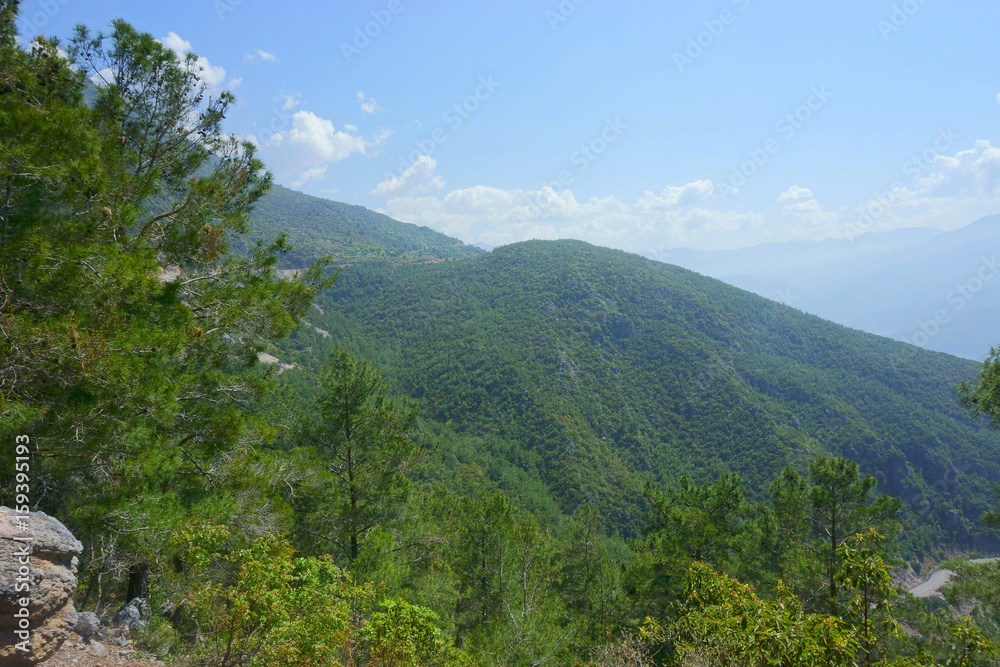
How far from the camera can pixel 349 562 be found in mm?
9367

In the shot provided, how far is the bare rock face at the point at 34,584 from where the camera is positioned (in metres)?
3.29

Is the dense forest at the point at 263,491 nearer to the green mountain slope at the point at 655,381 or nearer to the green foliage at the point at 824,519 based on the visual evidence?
the green foliage at the point at 824,519

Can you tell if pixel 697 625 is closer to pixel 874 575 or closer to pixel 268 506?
pixel 874 575

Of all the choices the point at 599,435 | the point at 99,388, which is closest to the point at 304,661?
the point at 99,388

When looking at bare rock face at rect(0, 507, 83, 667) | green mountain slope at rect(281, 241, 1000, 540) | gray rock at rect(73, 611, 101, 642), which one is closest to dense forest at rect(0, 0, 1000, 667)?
gray rock at rect(73, 611, 101, 642)

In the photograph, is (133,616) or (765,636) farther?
(133,616)

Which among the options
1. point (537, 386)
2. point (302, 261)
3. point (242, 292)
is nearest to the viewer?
point (242, 292)

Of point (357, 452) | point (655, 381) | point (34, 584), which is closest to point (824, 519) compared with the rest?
point (357, 452)

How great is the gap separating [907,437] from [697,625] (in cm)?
9336

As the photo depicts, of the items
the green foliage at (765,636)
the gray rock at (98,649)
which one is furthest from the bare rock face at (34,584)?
the green foliage at (765,636)

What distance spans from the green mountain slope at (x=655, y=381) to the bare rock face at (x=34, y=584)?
60449 mm

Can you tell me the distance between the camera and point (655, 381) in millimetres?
86500

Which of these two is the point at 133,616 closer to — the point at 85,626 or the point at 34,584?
the point at 85,626

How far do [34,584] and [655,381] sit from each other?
90367 millimetres
